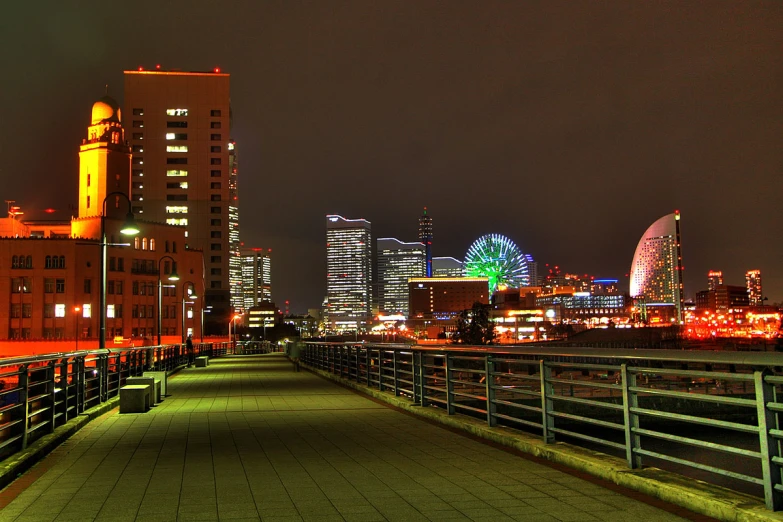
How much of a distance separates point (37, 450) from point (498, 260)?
157 metres

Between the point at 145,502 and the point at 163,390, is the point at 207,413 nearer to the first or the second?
the point at 163,390

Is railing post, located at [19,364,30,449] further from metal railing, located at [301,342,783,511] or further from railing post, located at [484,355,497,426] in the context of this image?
railing post, located at [484,355,497,426]

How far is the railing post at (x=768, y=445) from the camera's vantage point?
5906mm

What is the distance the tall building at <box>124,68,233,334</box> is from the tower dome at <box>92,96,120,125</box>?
85.2ft

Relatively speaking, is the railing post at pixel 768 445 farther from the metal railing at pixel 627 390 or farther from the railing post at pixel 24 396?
the railing post at pixel 24 396

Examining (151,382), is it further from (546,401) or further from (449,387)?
(546,401)

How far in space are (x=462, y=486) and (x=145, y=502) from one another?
10.2 feet

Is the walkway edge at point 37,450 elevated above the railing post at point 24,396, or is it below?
below

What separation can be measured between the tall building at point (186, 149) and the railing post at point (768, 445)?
471ft

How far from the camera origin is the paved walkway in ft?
22.7

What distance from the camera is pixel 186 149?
148 meters

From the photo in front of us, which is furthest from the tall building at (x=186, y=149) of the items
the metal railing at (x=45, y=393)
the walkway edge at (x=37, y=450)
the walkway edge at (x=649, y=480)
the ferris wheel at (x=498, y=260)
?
the walkway edge at (x=649, y=480)

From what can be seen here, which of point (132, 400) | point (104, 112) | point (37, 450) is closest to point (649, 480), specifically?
point (37, 450)

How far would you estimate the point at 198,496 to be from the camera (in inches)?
305
